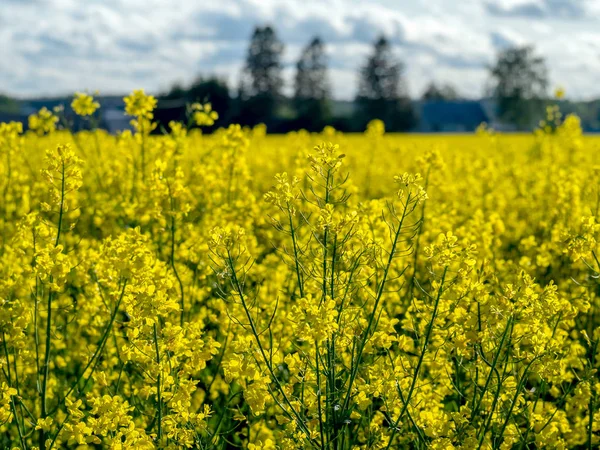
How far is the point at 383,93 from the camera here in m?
55.5

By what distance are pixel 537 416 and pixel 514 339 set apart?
318mm

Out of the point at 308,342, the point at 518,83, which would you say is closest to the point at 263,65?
the point at 518,83

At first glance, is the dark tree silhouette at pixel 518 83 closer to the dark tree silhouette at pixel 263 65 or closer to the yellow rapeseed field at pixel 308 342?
the dark tree silhouette at pixel 263 65

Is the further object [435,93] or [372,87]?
[435,93]

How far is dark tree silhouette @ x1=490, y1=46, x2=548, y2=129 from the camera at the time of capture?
58.5 m

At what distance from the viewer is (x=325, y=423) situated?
2473 mm

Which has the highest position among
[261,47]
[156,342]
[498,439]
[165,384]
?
[261,47]

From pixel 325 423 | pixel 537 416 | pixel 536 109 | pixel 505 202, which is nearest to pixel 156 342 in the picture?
pixel 325 423

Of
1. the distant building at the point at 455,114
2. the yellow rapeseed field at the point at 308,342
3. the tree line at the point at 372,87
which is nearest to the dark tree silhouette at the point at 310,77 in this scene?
the tree line at the point at 372,87

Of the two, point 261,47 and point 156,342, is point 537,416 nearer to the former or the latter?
point 156,342

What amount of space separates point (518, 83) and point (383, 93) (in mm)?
12650

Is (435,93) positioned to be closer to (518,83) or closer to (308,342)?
(518,83)

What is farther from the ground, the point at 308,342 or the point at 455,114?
the point at 455,114

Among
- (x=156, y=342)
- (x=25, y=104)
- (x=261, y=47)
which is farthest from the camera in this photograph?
(x=261, y=47)
